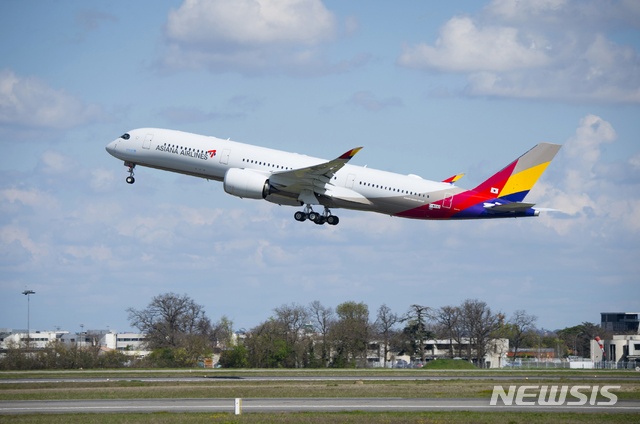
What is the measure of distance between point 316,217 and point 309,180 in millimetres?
4805

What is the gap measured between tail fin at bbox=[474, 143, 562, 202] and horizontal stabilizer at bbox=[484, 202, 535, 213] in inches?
48.1

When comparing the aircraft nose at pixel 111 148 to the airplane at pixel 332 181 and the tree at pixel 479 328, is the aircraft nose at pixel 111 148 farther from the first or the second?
the tree at pixel 479 328

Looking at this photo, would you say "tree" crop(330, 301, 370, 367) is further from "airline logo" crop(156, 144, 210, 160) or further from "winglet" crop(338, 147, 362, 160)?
"winglet" crop(338, 147, 362, 160)

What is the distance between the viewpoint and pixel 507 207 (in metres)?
48.4

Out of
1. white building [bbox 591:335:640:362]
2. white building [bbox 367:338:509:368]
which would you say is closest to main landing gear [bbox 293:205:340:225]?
white building [bbox 367:338:509:368]

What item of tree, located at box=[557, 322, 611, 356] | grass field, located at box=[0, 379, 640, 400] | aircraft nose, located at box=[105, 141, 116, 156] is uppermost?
aircraft nose, located at box=[105, 141, 116, 156]

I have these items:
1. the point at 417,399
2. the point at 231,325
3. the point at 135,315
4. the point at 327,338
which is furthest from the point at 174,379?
the point at 231,325

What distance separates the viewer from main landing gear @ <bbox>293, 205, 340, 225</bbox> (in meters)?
52.2

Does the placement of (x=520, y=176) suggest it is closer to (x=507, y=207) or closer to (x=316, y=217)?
(x=507, y=207)

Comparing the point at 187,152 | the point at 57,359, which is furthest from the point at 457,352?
the point at 187,152

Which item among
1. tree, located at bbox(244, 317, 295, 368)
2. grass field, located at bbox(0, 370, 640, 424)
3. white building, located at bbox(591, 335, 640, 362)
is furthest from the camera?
white building, located at bbox(591, 335, 640, 362)

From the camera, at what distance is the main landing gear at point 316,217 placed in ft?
171

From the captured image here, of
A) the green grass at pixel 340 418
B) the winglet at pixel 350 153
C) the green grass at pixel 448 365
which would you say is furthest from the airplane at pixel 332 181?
the green grass at pixel 448 365

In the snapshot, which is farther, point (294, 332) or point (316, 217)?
point (294, 332)
